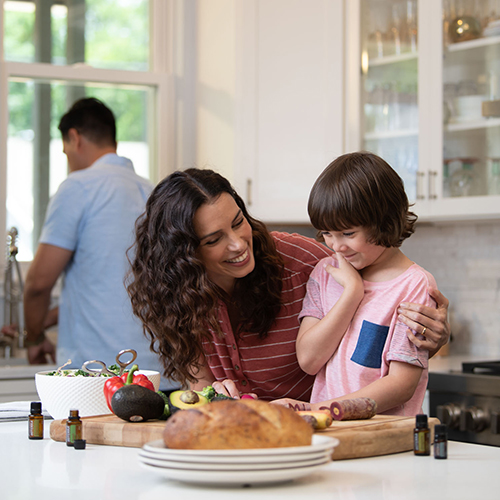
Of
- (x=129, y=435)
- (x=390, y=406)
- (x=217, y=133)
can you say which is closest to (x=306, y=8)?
(x=217, y=133)

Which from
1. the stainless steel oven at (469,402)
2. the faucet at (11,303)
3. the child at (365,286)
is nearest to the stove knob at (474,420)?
the stainless steel oven at (469,402)

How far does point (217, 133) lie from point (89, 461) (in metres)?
2.77

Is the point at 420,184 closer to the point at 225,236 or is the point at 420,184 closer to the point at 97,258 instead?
the point at 97,258

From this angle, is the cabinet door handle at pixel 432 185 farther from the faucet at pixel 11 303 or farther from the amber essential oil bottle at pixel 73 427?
the amber essential oil bottle at pixel 73 427

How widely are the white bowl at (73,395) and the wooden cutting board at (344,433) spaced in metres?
0.10

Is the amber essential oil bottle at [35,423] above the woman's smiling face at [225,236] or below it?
below

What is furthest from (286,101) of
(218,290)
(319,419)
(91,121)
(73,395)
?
(319,419)

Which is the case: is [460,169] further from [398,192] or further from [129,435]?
[129,435]

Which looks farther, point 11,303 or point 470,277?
point 11,303

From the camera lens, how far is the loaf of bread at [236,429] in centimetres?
90

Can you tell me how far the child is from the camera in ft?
4.94

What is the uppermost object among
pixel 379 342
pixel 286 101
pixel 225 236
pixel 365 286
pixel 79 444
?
pixel 286 101

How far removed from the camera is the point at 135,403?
122 cm

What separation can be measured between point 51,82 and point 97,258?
1460 mm
